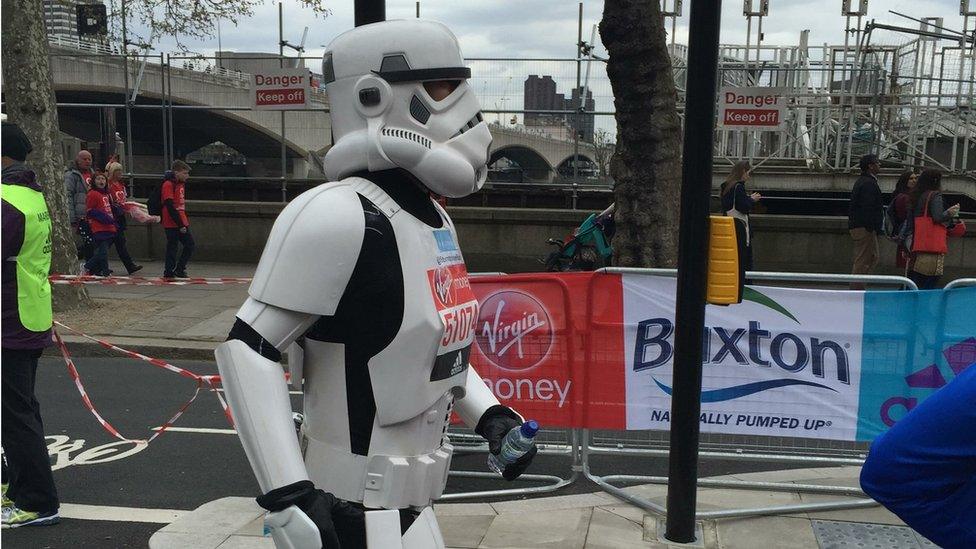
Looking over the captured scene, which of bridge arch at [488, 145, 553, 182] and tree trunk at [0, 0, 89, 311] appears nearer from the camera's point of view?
tree trunk at [0, 0, 89, 311]

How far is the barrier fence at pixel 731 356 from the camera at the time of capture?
5.22m

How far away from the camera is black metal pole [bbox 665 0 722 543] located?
13.3 feet

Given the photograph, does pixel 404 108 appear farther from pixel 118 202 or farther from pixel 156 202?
pixel 156 202

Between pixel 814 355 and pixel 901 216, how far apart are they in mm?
8070

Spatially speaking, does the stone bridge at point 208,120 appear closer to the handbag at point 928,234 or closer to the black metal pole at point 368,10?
the handbag at point 928,234

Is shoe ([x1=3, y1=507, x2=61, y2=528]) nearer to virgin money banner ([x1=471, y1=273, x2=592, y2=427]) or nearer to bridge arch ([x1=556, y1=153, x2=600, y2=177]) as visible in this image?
virgin money banner ([x1=471, y1=273, x2=592, y2=427])

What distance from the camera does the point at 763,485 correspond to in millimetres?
5371

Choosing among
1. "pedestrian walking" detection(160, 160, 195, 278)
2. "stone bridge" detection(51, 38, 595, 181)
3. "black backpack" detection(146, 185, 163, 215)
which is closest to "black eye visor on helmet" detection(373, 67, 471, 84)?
"pedestrian walking" detection(160, 160, 195, 278)

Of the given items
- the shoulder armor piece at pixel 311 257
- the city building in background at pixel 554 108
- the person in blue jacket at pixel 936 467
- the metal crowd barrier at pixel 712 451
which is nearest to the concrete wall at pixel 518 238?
the city building in background at pixel 554 108

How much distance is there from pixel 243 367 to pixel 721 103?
42.3 feet

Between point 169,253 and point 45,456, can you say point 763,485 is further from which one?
point 169,253

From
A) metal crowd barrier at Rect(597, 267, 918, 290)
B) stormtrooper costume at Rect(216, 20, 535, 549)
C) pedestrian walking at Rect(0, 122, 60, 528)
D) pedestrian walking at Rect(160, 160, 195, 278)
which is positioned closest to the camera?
stormtrooper costume at Rect(216, 20, 535, 549)

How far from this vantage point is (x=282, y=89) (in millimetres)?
14961

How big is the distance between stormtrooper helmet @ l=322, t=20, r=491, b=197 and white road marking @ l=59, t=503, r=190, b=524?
3300 millimetres
